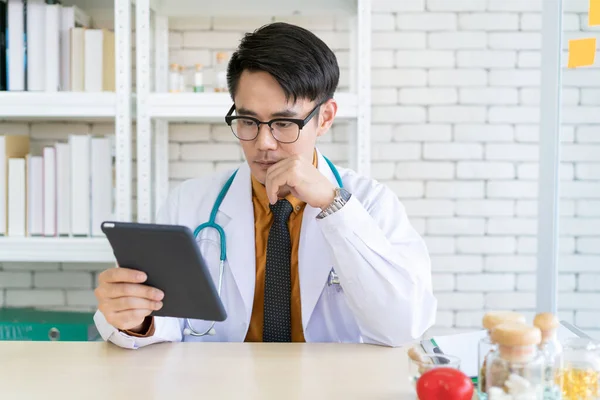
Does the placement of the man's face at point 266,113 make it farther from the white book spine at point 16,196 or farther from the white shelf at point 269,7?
the white book spine at point 16,196

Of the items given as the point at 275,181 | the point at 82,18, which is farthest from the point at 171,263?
the point at 82,18

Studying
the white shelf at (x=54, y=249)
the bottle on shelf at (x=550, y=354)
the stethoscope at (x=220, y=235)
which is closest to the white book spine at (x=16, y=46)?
the white shelf at (x=54, y=249)

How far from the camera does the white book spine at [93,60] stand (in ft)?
6.82

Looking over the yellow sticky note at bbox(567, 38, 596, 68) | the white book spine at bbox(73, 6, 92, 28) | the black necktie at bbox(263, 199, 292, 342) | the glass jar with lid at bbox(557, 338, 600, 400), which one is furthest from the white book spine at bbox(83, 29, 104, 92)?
the glass jar with lid at bbox(557, 338, 600, 400)

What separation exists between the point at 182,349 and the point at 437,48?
1.75 m

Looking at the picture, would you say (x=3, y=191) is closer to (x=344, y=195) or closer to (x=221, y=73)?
(x=221, y=73)

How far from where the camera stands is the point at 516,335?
847 mm

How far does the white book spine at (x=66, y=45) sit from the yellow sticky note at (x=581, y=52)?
1.69 meters

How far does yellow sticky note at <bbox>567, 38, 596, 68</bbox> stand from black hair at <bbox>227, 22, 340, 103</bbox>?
0.90 metres

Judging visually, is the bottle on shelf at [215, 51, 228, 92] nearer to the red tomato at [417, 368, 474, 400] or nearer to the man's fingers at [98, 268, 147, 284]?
the man's fingers at [98, 268, 147, 284]

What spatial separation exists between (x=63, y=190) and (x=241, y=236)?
830mm

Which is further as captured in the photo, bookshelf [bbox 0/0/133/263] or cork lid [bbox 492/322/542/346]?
bookshelf [bbox 0/0/133/263]

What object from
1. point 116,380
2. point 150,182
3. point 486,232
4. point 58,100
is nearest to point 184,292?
point 116,380

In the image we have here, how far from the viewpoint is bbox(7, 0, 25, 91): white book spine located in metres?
2.07
